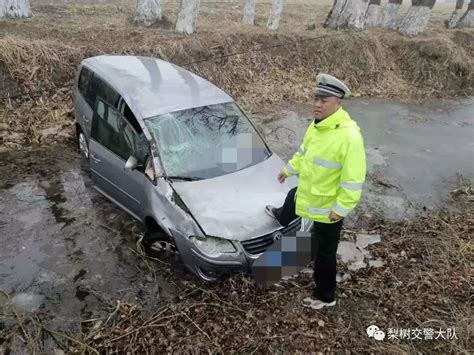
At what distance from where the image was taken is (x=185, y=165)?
14.5 ft

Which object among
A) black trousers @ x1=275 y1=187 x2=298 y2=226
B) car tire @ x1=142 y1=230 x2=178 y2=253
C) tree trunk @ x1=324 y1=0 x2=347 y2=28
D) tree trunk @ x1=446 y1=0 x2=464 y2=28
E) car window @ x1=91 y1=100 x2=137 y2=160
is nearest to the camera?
black trousers @ x1=275 y1=187 x2=298 y2=226

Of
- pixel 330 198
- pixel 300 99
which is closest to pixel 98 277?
pixel 330 198

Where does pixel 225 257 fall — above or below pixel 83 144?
above

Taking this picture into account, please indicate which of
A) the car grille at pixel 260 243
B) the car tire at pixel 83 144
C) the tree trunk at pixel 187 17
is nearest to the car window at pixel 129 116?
the car tire at pixel 83 144

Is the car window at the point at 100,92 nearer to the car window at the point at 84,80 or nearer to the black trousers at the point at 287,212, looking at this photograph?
the car window at the point at 84,80

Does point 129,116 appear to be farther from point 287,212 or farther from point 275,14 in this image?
point 275,14

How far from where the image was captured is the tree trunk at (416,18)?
1392cm

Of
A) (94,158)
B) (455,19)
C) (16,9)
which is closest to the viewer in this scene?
(94,158)

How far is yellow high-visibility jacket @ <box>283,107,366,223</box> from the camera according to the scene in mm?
3080

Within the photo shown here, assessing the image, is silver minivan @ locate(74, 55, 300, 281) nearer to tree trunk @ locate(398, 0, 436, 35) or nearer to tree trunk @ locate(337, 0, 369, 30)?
tree trunk @ locate(337, 0, 369, 30)

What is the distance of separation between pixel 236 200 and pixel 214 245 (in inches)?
21.8

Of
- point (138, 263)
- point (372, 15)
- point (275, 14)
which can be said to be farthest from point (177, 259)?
point (372, 15)

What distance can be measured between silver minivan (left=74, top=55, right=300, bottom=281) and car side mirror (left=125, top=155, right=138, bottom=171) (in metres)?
0.01

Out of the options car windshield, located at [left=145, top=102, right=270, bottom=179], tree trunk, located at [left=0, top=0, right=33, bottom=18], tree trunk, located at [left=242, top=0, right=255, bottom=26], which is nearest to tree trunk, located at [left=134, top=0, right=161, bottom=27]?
tree trunk, located at [left=0, top=0, right=33, bottom=18]
